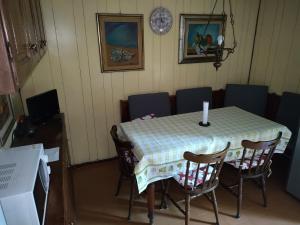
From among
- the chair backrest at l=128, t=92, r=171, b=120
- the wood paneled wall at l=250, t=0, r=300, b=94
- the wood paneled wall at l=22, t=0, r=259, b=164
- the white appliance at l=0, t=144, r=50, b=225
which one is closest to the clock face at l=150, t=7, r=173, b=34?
the wood paneled wall at l=22, t=0, r=259, b=164

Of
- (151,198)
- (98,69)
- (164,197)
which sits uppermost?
(98,69)

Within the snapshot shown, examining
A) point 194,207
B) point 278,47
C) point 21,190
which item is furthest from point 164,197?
point 278,47

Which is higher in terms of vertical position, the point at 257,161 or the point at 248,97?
the point at 248,97

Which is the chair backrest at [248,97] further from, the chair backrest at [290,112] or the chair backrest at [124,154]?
the chair backrest at [124,154]

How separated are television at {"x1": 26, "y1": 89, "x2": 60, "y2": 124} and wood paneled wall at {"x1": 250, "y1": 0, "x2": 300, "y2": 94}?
9.75ft

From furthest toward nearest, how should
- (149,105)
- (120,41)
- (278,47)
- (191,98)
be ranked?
(191,98) → (278,47) → (149,105) → (120,41)

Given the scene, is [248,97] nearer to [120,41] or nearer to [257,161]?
[257,161]

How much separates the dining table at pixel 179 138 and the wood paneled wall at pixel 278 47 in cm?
104

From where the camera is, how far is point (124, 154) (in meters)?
2.09

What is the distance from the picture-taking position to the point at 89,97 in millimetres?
2887

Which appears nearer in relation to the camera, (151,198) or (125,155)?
(151,198)

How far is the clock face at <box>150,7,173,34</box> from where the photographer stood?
9.30ft

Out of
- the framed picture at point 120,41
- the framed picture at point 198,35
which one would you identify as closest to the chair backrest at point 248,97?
the framed picture at point 198,35

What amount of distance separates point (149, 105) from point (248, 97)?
4.94 feet
